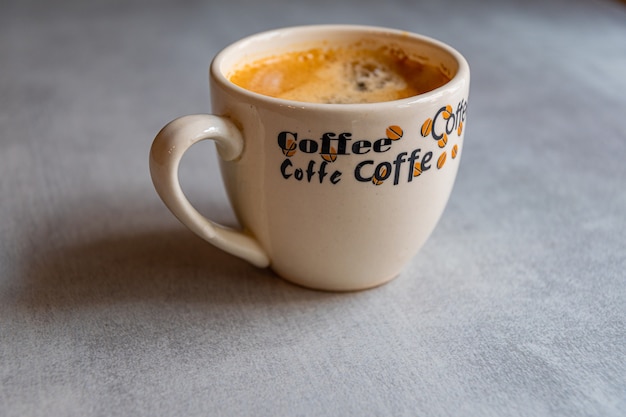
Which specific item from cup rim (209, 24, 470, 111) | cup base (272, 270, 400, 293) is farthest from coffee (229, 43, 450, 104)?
cup base (272, 270, 400, 293)

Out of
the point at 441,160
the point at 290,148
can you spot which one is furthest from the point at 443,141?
the point at 290,148

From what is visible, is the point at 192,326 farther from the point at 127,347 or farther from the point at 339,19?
the point at 339,19

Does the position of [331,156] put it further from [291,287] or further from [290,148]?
[291,287]

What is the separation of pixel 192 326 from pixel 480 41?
0.97m

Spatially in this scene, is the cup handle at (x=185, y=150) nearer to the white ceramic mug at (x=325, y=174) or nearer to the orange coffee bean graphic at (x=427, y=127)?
the white ceramic mug at (x=325, y=174)

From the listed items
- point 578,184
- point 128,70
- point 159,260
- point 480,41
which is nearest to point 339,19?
point 480,41

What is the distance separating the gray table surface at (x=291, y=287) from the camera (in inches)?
21.3

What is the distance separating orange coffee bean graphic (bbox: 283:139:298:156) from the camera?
57 cm

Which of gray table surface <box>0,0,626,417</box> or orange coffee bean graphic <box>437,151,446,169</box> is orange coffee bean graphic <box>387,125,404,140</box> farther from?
gray table surface <box>0,0,626,417</box>

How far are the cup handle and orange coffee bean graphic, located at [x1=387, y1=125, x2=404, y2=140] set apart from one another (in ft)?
0.41

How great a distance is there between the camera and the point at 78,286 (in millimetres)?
665

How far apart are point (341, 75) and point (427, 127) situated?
160 millimetres

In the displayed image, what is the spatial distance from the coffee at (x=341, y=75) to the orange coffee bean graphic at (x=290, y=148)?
90mm

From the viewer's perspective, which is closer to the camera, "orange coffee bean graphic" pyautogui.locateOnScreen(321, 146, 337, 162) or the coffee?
"orange coffee bean graphic" pyautogui.locateOnScreen(321, 146, 337, 162)
